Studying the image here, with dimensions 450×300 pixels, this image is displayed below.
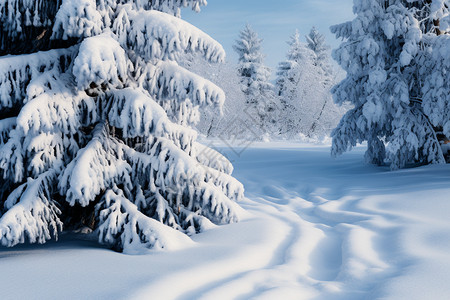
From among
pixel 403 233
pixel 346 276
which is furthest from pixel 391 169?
pixel 346 276

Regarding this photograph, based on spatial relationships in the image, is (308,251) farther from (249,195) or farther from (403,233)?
(249,195)

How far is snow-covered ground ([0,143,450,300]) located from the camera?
351cm

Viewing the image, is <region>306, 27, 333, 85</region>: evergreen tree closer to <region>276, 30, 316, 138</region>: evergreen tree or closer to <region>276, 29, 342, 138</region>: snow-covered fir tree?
<region>276, 30, 316, 138</region>: evergreen tree

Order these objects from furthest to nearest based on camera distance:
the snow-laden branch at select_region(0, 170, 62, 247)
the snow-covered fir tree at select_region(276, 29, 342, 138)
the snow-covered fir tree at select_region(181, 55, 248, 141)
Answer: the snow-covered fir tree at select_region(276, 29, 342, 138) → the snow-covered fir tree at select_region(181, 55, 248, 141) → the snow-laden branch at select_region(0, 170, 62, 247)

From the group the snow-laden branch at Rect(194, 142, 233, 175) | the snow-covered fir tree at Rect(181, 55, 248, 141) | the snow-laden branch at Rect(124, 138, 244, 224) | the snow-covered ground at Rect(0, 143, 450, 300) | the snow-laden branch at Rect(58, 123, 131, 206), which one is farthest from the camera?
the snow-covered fir tree at Rect(181, 55, 248, 141)

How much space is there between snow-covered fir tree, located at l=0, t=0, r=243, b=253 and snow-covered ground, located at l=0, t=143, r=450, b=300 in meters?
0.42

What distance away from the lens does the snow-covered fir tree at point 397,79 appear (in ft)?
33.4

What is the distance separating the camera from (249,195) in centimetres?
986

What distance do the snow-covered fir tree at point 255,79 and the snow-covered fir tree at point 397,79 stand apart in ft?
91.4

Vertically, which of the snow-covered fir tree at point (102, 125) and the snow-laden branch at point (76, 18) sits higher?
the snow-laden branch at point (76, 18)

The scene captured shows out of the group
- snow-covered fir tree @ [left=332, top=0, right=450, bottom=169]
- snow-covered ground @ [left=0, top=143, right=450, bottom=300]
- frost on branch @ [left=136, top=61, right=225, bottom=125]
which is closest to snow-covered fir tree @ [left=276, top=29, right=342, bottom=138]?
snow-covered fir tree @ [left=332, top=0, right=450, bottom=169]

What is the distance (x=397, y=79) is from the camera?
35.8ft

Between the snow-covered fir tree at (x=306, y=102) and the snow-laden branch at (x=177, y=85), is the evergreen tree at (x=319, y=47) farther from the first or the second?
the snow-laden branch at (x=177, y=85)

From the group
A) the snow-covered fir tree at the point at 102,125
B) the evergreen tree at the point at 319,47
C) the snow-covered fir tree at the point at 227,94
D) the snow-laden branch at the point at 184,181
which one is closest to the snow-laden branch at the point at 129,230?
the snow-covered fir tree at the point at 102,125
